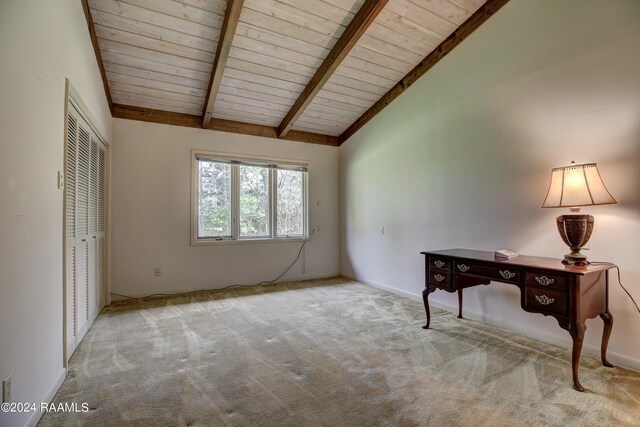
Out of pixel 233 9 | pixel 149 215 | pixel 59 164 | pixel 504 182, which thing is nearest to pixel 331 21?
pixel 233 9

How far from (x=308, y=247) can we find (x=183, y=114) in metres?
2.73

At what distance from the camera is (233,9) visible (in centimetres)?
254

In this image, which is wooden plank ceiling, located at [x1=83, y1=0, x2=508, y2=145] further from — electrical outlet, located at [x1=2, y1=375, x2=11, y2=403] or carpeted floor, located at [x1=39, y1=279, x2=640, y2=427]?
electrical outlet, located at [x1=2, y1=375, x2=11, y2=403]

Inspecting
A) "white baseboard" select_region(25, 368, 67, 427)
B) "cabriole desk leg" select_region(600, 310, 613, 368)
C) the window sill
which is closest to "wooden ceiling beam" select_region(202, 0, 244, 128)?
the window sill

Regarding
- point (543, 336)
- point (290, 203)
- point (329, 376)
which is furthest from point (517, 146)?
point (290, 203)

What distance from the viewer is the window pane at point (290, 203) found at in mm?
4926

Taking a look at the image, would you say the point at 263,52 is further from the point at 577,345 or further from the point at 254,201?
the point at 577,345

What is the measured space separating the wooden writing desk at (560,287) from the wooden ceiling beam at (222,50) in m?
2.85

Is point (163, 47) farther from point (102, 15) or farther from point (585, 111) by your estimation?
point (585, 111)

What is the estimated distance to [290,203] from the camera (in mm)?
5008

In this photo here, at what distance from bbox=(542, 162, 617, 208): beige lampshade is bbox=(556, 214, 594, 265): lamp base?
0.10m

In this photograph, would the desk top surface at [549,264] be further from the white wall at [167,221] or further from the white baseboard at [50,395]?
the white wall at [167,221]

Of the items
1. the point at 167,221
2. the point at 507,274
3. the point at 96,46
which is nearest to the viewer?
the point at 507,274

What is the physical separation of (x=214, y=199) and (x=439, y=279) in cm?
322
